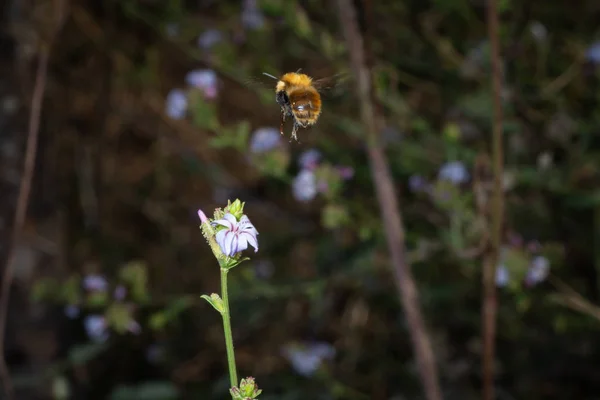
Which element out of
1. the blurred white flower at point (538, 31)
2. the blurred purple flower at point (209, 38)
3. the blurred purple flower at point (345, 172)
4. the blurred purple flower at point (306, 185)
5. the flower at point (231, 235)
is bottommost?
the flower at point (231, 235)

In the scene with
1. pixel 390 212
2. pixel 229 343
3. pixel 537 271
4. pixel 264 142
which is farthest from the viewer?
pixel 264 142

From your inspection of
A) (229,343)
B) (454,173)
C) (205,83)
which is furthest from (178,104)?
(229,343)

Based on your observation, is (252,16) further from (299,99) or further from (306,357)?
(299,99)

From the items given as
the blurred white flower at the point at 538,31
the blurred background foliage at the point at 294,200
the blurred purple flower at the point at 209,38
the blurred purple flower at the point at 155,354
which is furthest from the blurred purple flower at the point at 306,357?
the blurred white flower at the point at 538,31

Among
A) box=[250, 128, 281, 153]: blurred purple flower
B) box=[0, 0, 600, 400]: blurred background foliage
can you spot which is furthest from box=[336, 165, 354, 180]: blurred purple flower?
box=[250, 128, 281, 153]: blurred purple flower

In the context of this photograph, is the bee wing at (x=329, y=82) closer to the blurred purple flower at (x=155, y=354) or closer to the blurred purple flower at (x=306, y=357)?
the blurred purple flower at (x=306, y=357)
